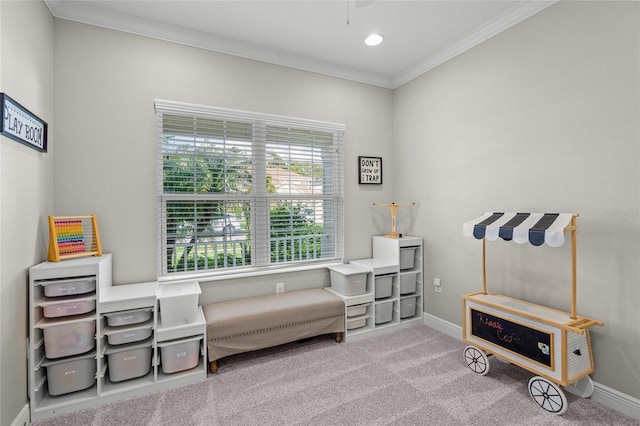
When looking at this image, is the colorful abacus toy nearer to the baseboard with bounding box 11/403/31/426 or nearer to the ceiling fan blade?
the baseboard with bounding box 11/403/31/426

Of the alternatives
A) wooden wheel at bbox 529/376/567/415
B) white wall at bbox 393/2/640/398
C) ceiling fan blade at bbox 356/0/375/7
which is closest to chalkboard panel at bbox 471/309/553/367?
wooden wheel at bbox 529/376/567/415

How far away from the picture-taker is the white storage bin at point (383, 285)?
3.23m

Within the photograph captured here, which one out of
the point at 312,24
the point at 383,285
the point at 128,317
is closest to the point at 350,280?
the point at 383,285

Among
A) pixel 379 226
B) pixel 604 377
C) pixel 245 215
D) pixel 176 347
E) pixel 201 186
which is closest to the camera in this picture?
pixel 604 377

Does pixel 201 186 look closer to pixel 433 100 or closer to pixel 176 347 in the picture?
pixel 176 347

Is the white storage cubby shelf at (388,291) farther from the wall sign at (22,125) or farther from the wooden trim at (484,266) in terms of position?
the wall sign at (22,125)

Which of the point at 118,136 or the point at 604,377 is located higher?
the point at 118,136

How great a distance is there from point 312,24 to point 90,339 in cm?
297

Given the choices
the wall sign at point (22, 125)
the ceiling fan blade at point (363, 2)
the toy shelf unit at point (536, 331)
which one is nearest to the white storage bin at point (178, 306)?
the wall sign at point (22, 125)

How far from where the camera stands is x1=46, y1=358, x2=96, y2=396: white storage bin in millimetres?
2016

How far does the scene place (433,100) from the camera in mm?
3332

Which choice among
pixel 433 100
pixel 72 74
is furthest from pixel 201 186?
pixel 433 100

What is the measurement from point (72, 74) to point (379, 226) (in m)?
3.24

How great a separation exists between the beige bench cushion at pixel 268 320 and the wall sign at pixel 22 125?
1.69 m
